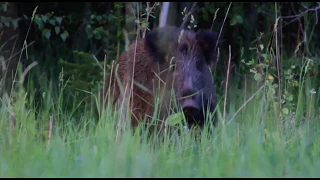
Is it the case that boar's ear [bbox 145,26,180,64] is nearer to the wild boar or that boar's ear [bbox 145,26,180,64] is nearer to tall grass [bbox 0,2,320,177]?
the wild boar

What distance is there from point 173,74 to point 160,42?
0.40 m

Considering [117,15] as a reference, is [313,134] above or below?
below

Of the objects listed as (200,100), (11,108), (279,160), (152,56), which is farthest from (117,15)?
(279,160)

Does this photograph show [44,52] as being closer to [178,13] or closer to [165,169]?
[178,13]

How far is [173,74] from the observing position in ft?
18.7

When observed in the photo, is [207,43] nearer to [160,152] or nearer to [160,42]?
[160,42]

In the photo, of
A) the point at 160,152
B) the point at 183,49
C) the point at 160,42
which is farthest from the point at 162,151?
the point at 160,42

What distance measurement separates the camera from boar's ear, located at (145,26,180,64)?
5949 mm

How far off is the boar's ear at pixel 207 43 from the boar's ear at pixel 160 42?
204mm

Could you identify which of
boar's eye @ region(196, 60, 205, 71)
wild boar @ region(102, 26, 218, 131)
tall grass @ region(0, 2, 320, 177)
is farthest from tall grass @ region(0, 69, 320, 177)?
boar's eye @ region(196, 60, 205, 71)

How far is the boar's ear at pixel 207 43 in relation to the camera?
19.8 feet

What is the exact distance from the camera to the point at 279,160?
4062 millimetres

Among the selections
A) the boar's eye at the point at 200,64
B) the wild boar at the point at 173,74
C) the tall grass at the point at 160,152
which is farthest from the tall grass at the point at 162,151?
the boar's eye at the point at 200,64

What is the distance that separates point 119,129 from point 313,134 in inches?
56.0
